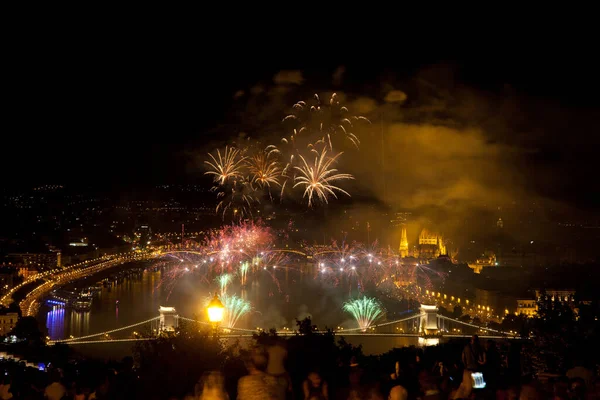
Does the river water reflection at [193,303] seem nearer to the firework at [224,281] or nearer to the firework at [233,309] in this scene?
the firework at [233,309]

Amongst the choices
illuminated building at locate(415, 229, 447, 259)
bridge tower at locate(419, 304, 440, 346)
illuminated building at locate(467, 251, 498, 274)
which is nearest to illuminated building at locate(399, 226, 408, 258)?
illuminated building at locate(415, 229, 447, 259)

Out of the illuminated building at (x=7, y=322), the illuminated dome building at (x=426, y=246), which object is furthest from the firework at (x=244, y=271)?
the illuminated dome building at (x=426, y=246)

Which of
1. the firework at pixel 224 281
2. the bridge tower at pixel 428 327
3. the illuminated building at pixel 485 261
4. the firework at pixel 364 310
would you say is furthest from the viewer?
the illuminated building at pixel 485 261

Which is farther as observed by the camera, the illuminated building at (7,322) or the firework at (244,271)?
the firework at (244,271)

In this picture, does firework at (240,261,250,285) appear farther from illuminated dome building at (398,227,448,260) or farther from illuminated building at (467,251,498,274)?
illuminated building at (467,251,498,274)

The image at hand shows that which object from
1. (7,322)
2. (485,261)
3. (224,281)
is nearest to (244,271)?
(224,281)

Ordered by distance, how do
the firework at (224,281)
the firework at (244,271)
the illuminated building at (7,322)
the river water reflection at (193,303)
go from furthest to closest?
the firework at (244,271) → the firework at (224,281) → the river water reflection at (193,303) → the illuminated building at (7,322)

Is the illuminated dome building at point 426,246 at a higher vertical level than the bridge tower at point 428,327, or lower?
higher

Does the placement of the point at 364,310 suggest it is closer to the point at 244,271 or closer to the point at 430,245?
the point at 244,271
